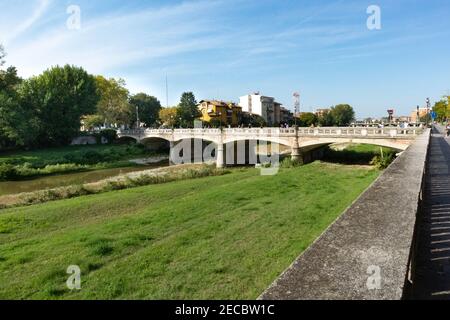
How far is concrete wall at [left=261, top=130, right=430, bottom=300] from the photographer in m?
2.68

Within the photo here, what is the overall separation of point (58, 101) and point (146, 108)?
3943 centimetres

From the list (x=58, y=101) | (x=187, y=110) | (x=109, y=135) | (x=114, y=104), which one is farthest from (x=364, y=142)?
(x=114, y=104)

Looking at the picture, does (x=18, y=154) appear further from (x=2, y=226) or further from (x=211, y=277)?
(x=211, y=277)

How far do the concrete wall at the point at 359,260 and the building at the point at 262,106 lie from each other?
361ft

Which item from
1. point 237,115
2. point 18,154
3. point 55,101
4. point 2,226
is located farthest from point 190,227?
point 237,115

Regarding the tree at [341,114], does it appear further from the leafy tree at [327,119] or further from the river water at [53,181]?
the river water at [53,181]

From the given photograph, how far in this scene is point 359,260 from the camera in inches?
126

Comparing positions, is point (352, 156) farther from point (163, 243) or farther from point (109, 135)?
point (109, 135)

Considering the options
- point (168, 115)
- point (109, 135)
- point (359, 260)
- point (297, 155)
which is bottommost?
point (297, 155)

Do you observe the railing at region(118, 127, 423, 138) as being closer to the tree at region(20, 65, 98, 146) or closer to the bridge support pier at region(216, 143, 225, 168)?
the bridge support pier at region(216, 143, 225, 168)

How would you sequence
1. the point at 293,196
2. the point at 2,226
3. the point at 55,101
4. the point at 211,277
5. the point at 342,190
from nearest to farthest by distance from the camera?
the point at 211,277
the point at 2,226
the point at 293,196
the point at 342,190
the point at 55,101

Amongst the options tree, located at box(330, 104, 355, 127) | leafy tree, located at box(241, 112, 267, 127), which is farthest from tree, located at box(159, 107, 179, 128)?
tree, located at box(330, 104, 355, 127)

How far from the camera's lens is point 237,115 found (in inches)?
3967

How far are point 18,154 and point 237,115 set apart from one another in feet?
207
